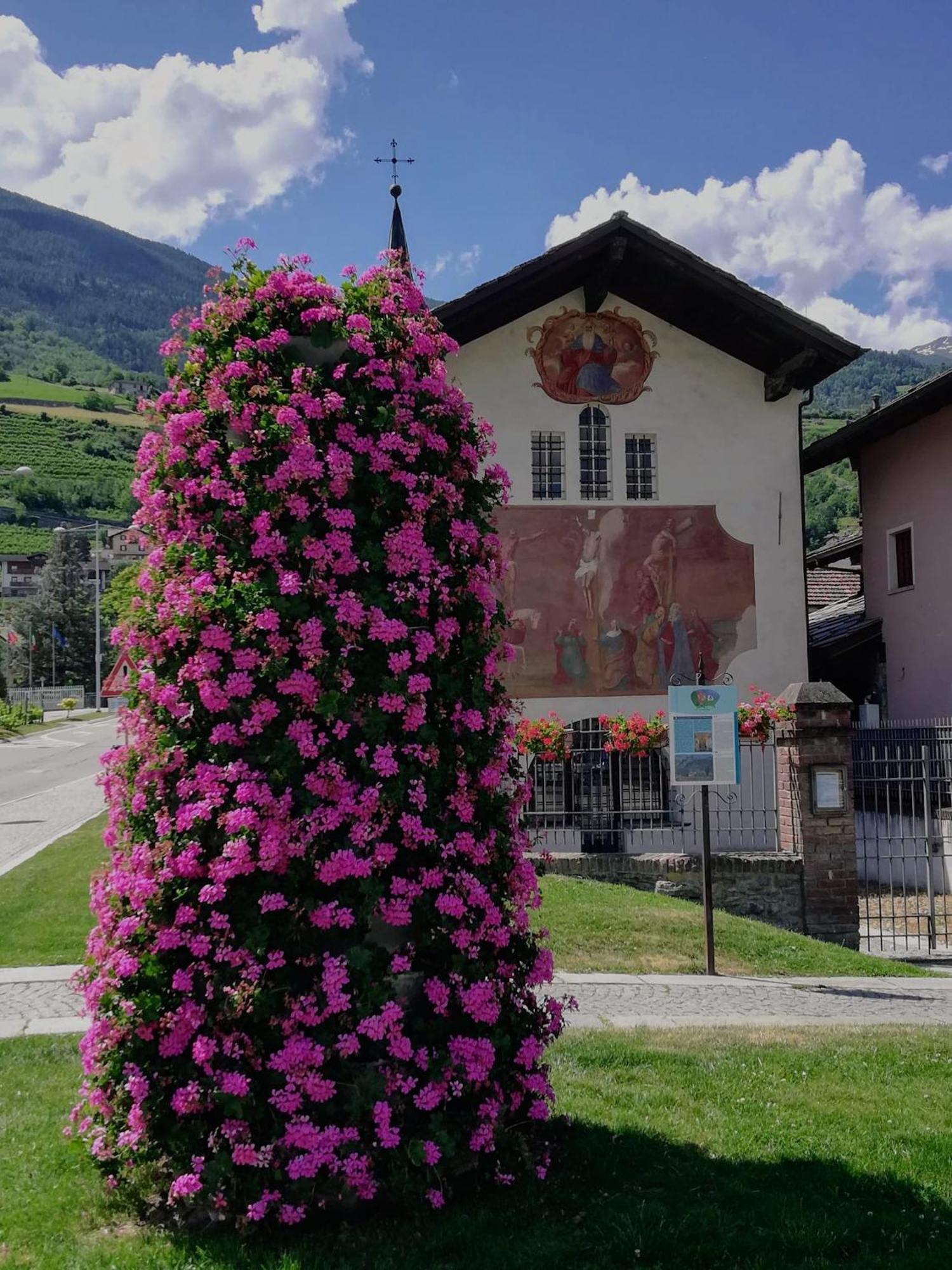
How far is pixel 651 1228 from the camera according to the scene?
400 cm

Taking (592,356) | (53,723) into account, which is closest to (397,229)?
(592,356)

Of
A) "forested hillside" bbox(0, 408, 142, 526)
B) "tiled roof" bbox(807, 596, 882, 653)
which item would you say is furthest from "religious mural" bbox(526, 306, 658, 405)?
"forested hillside" bbox(0, 408, 142, 526)

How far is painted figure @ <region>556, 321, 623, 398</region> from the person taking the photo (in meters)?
17.4

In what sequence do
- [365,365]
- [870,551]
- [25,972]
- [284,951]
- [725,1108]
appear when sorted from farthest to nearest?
[870,551] → [25,972] → [725,1108] → [365,365] → [284,951]

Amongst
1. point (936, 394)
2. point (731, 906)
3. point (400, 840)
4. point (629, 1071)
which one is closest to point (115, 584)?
point (400, 840)

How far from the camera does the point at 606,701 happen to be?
648 inches

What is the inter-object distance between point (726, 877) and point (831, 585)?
16.3 m

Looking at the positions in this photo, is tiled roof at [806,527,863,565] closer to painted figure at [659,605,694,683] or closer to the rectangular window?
painted figure at [659,605,694,683]

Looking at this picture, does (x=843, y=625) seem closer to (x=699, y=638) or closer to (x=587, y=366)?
(x=699, y=638)

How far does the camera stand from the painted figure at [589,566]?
16.6 m

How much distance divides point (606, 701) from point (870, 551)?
23.2ft

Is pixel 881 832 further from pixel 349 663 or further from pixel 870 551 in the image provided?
pixel 349 663

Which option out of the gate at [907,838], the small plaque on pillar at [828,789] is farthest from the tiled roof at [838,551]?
the small plaque on pillar at [828,789]

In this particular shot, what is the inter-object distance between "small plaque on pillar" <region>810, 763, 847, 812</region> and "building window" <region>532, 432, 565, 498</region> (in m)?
7.16
